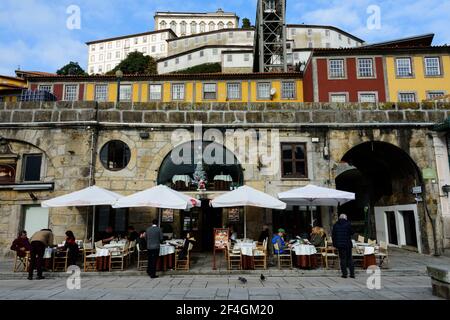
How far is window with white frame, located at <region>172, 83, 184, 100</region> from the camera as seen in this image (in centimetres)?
3231

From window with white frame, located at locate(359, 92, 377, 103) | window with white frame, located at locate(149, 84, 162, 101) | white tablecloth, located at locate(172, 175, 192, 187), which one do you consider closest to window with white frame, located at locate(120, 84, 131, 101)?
window with white frame, located at locate(149, 84, 162, 101)

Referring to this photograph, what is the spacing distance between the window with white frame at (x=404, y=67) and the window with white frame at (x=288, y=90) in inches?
338

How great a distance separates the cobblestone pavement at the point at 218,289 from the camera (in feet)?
21.6

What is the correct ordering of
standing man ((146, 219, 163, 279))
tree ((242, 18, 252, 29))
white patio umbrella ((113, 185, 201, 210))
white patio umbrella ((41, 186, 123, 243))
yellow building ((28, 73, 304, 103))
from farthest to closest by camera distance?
tree ((242, 18, 252, 29)), yellow building ((28, 73, 304, 103)), white patio umbrella ((41, 186, 123, 243)), white patio umbrella ((113, 185, 201, 210)), standing man ((146, 219, 163, 279))

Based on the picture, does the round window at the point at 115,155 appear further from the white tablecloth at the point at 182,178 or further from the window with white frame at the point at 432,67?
the window with white frame at the point at 432,67

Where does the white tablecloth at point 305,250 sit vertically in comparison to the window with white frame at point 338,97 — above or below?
below

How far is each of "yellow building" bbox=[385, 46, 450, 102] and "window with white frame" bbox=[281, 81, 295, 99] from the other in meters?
7.84

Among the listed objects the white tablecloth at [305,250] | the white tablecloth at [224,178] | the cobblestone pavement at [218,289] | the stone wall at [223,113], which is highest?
the stone wall at [223,113]

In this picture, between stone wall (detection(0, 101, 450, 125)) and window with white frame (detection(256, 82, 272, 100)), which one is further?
window with white frame (detection(256, 82, 272, 100))

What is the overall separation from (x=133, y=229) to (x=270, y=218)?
486 centimetres

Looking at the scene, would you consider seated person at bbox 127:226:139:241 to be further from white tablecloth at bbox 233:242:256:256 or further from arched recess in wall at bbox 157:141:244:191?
white tablecloth at bbox 233:242:256:256

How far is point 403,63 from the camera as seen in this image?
89.9ft

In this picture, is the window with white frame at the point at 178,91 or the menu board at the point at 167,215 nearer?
the menu board at the point at 167,215

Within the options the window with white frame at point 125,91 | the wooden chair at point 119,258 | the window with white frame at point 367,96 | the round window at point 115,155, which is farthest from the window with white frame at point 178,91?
the wooden chair at point 119,258
